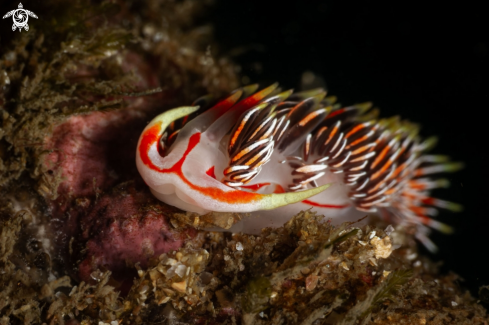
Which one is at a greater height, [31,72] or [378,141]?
[31,72]

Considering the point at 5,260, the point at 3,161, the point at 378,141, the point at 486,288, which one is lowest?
the point at 486,288

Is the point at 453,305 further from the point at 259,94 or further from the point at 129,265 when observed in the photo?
the point at 129,265

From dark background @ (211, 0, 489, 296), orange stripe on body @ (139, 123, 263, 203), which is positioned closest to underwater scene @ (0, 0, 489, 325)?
orange stripe on body @ (139, 123, 263, 203)

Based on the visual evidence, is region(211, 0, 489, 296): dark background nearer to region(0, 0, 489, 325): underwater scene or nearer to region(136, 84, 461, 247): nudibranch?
region(0, 0, 489, 325): underwater scene

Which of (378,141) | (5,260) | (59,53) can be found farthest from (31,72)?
(378,141)

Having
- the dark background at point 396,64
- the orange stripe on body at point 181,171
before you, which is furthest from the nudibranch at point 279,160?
the dark background at point 396,64

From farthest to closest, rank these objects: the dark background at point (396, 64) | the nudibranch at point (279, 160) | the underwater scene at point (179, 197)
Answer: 1. the dark background at point (396, 64)
2. the nudibranch at point (279, 160)
3. the underwater scene at point (179, 197)

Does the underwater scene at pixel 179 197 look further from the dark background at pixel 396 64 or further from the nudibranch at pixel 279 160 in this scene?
the dark background at pixel 396 64
